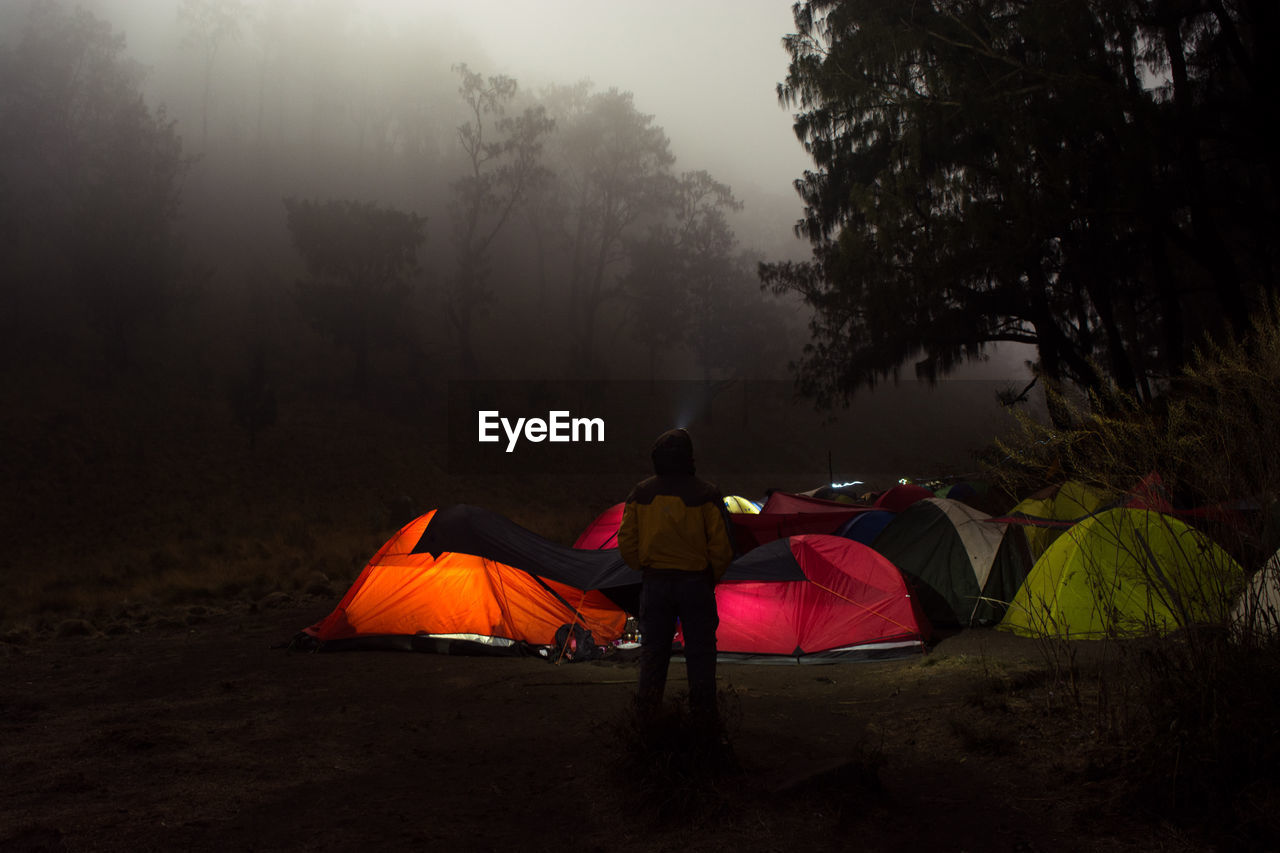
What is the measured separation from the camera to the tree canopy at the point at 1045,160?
10.1 meters

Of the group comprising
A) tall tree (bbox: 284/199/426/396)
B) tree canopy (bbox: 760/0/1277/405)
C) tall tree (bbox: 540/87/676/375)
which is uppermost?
tall tree (bbox: 540/87/676/375)

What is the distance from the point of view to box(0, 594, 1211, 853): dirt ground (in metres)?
3.82

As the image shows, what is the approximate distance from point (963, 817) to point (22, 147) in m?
38.8

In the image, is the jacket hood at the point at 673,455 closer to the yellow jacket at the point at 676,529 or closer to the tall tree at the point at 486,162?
the yellow jacket at the point at 676,529

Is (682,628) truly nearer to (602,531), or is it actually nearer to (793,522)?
(793,522)

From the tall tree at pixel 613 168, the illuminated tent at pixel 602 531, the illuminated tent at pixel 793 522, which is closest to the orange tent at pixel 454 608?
the illuminated tent at pixel 793 522

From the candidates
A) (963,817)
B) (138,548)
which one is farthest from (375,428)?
(963,817)

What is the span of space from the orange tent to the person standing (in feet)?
12.6

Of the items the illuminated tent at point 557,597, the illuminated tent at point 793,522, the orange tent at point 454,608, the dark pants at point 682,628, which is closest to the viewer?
the dark pants at point 682,628

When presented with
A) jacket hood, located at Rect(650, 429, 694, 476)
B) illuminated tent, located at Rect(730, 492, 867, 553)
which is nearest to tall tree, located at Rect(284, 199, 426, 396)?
illuminated tent, located at Rect(730, 492, 867, 553)

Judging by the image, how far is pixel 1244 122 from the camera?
10891mm

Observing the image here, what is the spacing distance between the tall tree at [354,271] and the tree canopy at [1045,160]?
2174 cm

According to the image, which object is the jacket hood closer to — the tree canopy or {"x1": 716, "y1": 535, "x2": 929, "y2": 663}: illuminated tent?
{"x1": 716, "y1": 535, "x2": 929, "y2": 663}: illuminated tent

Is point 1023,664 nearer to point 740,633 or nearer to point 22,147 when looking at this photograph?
point 740,633
